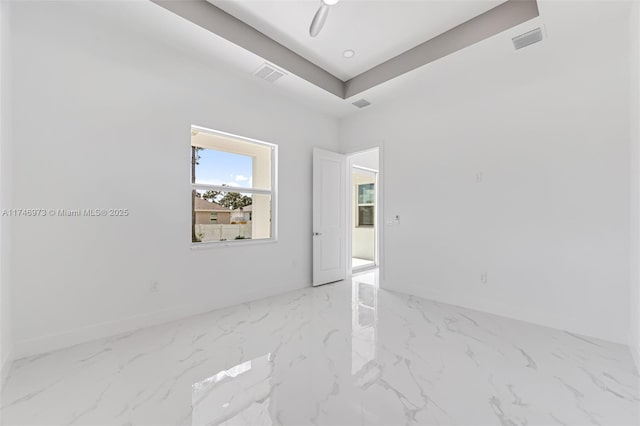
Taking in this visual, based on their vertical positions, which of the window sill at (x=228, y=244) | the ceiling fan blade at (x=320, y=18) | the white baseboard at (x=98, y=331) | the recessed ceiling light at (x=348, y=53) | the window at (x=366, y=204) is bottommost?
the white baseboard at (x=98, y=331)

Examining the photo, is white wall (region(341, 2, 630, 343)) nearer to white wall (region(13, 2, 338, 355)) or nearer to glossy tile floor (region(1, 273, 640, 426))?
glossy tile floor (region(1, 273, 640, 426))

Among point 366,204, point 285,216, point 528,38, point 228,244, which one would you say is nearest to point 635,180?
point 528,38

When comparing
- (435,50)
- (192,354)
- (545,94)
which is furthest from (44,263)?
(545,94)

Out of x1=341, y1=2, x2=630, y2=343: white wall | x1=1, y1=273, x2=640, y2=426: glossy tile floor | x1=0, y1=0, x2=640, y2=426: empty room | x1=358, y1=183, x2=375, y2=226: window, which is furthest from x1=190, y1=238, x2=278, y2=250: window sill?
x1=358, y1=183, x2=375, y2=226: window

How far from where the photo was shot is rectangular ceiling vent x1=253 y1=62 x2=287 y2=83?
316cm

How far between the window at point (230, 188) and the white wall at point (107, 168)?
7.8 inches

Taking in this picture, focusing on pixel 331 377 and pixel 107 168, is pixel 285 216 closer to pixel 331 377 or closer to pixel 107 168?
pixel 107 168

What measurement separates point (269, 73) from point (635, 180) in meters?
3.72

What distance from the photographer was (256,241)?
366cm

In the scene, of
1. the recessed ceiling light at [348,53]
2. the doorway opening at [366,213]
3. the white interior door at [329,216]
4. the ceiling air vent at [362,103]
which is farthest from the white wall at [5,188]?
the doorway opening at [366,213]

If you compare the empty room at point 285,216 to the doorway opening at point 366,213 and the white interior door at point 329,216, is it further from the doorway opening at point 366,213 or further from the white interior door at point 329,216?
the doorway opening at point 366,213

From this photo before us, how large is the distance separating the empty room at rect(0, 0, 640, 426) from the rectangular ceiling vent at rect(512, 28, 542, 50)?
0.12ft

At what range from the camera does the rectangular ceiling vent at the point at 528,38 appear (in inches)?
99.5

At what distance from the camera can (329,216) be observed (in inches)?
179
